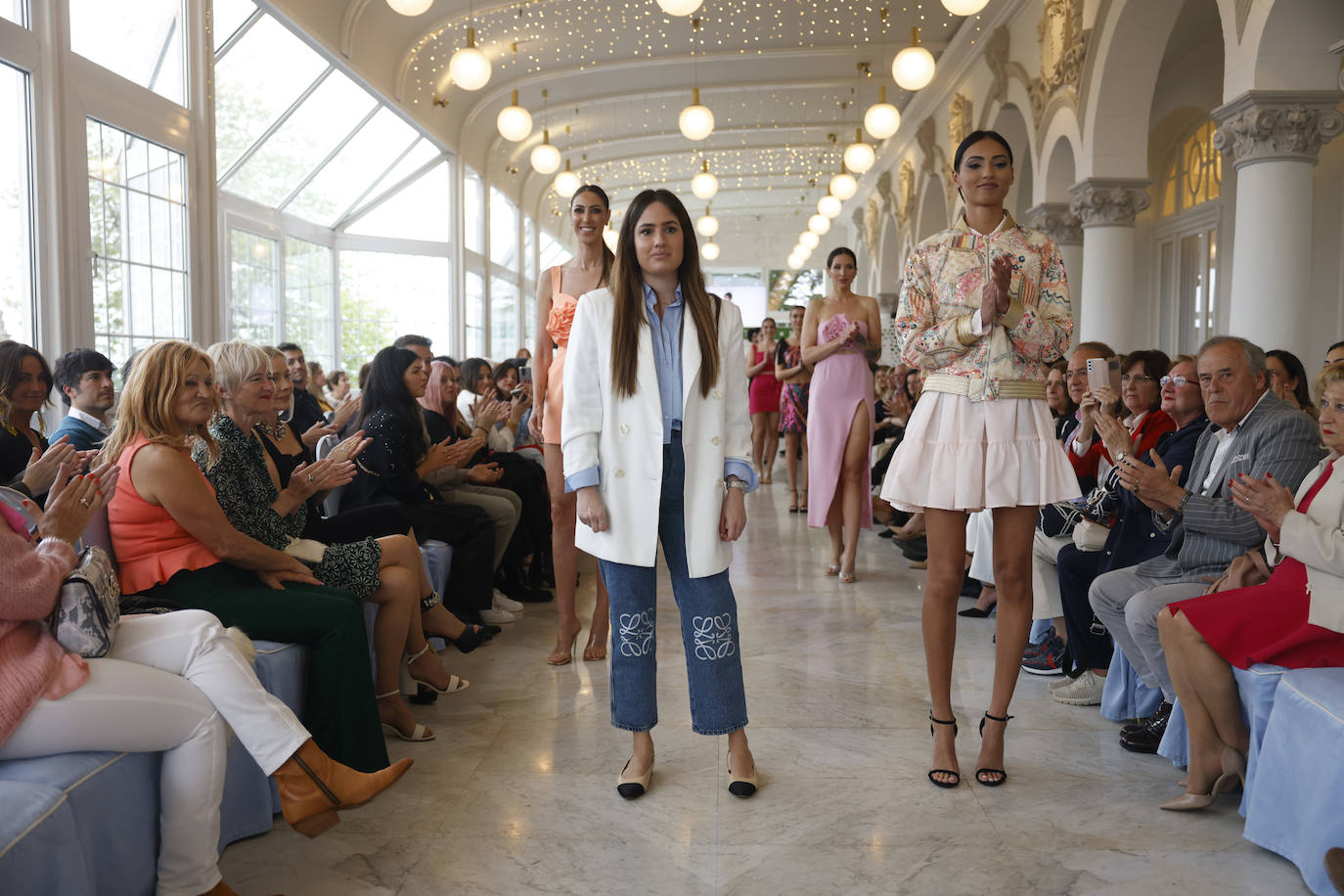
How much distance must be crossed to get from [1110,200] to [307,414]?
233 inches

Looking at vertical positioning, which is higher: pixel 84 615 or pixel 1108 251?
pixel 1108 251

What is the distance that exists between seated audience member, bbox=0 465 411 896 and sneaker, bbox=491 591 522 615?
2437 mm

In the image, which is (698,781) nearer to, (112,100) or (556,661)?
(556,661)

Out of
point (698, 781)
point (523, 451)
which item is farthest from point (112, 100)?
point (698, 781)

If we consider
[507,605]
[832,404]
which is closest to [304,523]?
[507,605]

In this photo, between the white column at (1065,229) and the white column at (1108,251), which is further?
the white column at (1065,229)

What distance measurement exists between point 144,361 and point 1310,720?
2911mm

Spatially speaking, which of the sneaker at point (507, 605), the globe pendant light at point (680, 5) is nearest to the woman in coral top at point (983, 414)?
the sneaker at point (507, 605)

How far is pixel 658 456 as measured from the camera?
253 centimetres

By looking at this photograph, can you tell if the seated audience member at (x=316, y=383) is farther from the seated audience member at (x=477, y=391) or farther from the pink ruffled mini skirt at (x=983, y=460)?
the pink ruffled mini skirt at (x=983, y=460)

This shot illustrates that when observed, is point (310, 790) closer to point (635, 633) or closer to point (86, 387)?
point (635, 633)

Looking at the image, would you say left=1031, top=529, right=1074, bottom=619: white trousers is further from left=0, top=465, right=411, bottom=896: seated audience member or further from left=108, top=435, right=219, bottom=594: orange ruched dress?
left=108, top=435, right=219, bottom=594: orange ruched dress

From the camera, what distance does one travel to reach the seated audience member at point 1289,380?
3633 millimetres

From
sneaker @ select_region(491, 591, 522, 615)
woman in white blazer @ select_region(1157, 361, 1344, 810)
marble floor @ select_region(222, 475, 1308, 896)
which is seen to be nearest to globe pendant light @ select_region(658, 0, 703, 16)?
sneaker @ select_region(491, 591, 522, 615)
